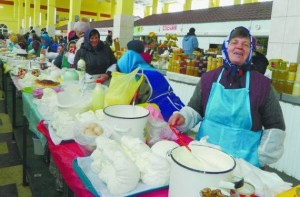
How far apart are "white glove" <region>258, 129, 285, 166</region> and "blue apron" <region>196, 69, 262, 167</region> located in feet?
0.13

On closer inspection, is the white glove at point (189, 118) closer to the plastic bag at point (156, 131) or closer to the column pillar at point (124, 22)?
the plastic bag at point (156, 131)

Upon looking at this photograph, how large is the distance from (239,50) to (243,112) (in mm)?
363

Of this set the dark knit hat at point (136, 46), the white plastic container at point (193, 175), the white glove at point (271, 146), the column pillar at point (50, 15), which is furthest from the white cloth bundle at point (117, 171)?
the column pillar at point (50, 15)

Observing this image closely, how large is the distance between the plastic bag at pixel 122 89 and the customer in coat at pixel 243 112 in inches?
14.1

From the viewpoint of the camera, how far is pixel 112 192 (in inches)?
38.5

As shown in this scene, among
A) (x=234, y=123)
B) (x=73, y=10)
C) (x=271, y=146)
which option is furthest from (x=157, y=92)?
(x=73, y=10)

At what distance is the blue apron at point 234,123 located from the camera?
5.21 feet

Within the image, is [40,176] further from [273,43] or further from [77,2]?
[77,2]

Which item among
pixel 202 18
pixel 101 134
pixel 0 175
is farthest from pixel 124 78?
pixel 202 18

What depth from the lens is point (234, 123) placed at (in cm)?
163

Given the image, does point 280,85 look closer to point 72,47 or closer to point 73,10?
point 72,47

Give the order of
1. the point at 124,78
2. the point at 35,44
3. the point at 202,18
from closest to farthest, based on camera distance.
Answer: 1. the point at 124,78
2. the point at 35,44
3. the point at 202,18

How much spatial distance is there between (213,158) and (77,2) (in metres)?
13.9

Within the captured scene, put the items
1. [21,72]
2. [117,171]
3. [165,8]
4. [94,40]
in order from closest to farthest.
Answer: [117,171] → [94,40] → [21,72] → [165,8]
